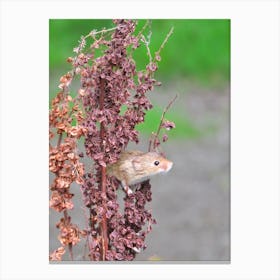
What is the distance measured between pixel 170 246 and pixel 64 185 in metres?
1.52

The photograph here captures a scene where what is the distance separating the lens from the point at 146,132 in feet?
9.41

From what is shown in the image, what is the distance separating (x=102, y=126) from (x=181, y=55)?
188 centimetres

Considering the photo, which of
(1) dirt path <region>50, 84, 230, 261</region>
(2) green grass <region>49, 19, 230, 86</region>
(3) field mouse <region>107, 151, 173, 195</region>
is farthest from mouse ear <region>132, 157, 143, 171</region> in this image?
(1) dirt path <region>50, 84, 230, 261</region>

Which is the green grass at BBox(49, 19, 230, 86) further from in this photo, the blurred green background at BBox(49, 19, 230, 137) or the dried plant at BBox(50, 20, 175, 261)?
the dried plant at BBox(50, 20, 175, 261)

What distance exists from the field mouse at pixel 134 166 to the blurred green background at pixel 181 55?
565 mm

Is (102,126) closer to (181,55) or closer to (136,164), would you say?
(136,164)

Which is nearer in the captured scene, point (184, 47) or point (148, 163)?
point (148, 163)

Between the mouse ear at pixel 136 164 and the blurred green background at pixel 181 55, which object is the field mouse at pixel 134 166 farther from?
the blurred green background at pixel 181 55

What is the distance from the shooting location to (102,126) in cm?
175

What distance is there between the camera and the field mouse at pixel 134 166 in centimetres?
180

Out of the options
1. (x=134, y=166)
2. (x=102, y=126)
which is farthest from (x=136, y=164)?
(x=102, y=126)

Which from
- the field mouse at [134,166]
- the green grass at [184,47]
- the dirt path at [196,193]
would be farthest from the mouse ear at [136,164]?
the dirt path at [196,193]

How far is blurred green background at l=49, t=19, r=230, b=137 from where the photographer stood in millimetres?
2652
